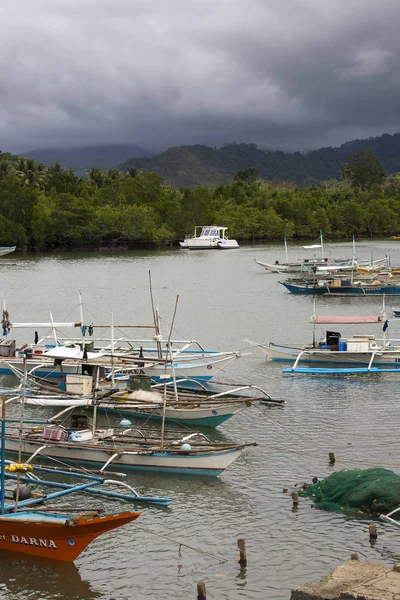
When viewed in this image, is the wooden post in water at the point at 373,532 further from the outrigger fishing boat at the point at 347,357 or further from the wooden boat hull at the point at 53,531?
the outrigger fishing boat at the point at 347,357

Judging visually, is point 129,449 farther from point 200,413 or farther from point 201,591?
point 201,591

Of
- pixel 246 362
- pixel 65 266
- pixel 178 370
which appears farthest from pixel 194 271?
pixel 178 370

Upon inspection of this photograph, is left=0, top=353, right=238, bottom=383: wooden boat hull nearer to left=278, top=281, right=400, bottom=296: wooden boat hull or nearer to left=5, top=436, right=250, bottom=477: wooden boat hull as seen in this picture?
left=5, top=436, right=250, bottom=477: wooden boat hull

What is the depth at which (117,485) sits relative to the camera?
999 inches

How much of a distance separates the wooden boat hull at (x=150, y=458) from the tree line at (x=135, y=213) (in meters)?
120

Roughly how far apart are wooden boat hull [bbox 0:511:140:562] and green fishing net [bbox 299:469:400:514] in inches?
259

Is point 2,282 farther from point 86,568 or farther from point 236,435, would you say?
point 86,568

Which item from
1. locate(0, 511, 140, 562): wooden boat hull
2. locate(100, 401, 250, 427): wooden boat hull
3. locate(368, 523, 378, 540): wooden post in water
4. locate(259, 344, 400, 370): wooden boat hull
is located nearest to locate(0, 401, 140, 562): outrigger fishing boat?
locate(0, 511, 140, 562): wooden boat hull

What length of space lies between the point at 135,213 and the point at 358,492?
438 ft

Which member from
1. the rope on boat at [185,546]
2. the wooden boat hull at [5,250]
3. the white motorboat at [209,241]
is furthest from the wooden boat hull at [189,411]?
the white motorboat at [209,241]

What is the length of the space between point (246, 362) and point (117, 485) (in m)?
20.7

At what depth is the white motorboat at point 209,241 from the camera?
522ft

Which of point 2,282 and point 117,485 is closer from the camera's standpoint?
point 117,485

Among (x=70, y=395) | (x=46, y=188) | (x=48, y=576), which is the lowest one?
(x=48, y=576)
